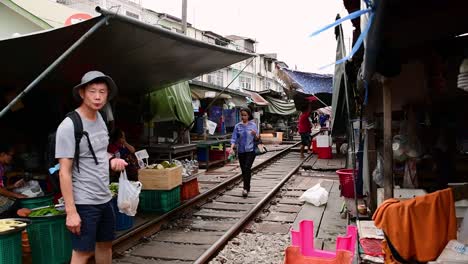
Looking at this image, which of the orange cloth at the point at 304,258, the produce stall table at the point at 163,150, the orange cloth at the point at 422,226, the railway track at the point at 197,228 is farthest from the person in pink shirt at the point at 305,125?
the orange cloth at the point at 422,226

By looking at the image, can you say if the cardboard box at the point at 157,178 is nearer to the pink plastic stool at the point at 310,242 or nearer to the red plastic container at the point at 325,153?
the pink plastic stool at the point at 310,242

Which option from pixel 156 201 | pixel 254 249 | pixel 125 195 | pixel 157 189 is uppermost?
pixel 125 195

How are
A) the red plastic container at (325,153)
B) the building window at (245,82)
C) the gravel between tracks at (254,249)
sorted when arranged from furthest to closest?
the building window at (245,82) < the red plastic container at (325,153) < the gravel between tracks at (254,249)

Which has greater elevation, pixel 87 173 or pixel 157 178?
pixel 87 173

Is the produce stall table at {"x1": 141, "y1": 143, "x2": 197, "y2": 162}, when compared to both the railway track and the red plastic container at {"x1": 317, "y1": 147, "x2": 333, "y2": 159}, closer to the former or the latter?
the railway track

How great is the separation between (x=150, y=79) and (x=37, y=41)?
3.17m

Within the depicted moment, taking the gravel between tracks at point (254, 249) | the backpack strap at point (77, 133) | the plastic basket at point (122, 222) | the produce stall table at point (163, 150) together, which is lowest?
the gravel between tracks at point (254, 249)

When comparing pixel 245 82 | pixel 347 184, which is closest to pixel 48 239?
pixel 347 184

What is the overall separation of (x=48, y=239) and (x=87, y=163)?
Answer: 1.65 metres

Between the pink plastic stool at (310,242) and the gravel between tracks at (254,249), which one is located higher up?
the pink plastic stool at (310,242)

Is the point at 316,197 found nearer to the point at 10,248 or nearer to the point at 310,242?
the point at 310,242

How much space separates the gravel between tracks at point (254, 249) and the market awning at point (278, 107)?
1808cm

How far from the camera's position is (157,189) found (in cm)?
708

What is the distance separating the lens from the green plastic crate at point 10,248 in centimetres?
353
